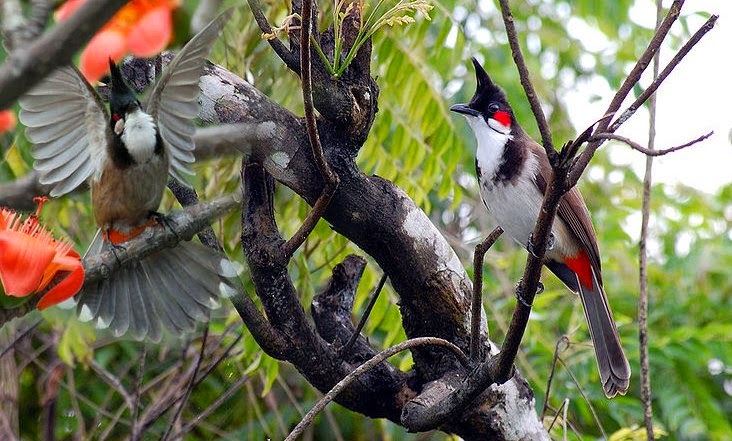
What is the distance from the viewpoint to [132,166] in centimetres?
126

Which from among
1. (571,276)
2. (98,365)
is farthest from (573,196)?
(98,365)

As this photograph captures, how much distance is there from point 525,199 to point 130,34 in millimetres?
2120

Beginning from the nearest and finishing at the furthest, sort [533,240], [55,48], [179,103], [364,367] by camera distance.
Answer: [55,48]
[179,103]
[533,240]
[364,367]

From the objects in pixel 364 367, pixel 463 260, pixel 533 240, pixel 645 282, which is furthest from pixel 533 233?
pixel 463 260

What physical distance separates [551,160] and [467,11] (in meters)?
3.24

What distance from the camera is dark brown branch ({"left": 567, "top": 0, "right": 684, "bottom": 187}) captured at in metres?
1.51

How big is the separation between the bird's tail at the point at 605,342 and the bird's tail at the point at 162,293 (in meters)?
1.49

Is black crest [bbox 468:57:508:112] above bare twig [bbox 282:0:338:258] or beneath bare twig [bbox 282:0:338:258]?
above

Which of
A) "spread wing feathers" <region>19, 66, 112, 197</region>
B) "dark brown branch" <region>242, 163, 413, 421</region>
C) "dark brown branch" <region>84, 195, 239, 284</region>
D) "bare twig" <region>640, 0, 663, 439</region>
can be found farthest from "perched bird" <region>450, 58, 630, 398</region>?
"spread wing feathers" <region>19, 66, 112, 197</region>

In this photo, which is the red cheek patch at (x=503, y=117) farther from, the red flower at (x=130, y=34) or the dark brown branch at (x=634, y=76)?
the red flower at (x=130, y=34)

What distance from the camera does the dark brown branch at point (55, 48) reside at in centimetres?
61

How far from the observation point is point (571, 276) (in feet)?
9.72

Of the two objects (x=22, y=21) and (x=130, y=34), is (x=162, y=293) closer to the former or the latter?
(x=130, y=34)

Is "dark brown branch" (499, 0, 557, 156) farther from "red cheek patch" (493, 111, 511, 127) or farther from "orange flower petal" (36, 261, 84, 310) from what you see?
"red cheek patch" (493, 111, 511, 127)
